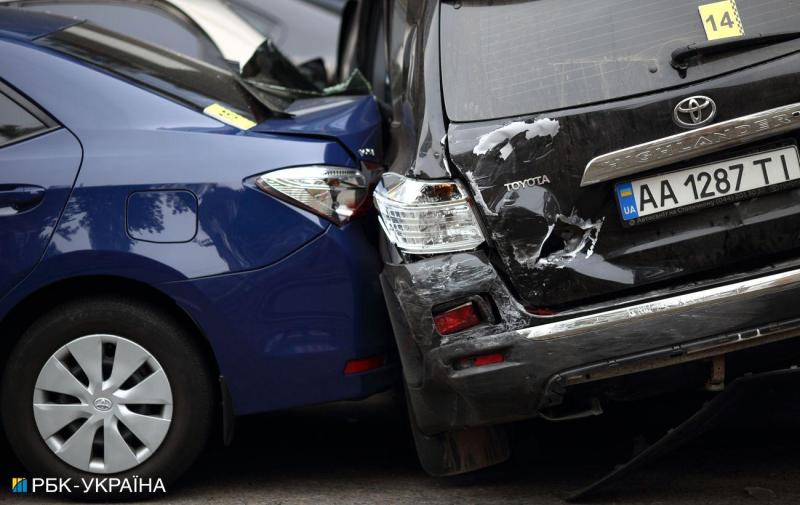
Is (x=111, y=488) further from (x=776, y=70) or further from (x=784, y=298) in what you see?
(x=776, y=70)

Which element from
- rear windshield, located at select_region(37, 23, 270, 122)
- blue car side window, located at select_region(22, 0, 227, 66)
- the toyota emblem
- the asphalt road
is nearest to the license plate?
the toyota emblem

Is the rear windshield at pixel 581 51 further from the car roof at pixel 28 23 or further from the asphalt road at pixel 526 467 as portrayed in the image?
the car roof at pixel 28 23

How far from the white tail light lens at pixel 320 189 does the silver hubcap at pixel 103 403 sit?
28.1 inches

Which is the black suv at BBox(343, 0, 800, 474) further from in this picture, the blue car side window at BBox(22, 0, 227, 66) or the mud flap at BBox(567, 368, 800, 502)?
the blue car side window at BBox(22, 0, 227, 66)

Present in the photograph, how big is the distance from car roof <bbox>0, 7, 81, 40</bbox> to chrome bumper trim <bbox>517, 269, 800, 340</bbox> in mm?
2216

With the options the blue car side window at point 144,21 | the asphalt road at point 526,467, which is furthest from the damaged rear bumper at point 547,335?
the blue car side window at point 144,21

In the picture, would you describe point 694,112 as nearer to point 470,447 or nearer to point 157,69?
point 470,447

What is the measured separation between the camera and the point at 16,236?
3.96 metres

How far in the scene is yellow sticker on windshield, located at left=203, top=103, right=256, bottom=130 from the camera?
418cm

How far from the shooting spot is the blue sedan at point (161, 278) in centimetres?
394

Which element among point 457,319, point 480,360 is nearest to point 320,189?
point 457,319

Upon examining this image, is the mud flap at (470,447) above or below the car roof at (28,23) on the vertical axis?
below

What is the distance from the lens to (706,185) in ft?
11.1

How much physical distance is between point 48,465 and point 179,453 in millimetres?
451
